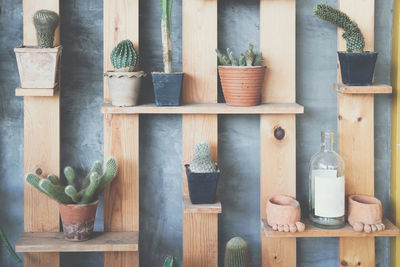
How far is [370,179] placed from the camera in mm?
2012

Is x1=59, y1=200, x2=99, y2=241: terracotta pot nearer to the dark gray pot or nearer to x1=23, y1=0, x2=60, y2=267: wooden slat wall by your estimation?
x1=23, y1=0, x2=60, y2=267: wooden slat wall

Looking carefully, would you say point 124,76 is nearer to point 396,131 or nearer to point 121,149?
point 121,149

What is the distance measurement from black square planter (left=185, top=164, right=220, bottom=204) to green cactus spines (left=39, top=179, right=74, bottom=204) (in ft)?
1.27

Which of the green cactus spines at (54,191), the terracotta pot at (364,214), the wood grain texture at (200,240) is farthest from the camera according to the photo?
the wood grain texture at (200,240)

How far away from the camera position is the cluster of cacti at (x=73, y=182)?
1.78m

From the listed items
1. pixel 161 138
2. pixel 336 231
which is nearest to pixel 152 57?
pixel 161 138

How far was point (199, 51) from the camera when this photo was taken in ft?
6.38

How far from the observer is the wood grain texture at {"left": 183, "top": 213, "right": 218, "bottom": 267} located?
6.50 ft

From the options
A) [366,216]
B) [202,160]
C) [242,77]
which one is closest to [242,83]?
[242,77]

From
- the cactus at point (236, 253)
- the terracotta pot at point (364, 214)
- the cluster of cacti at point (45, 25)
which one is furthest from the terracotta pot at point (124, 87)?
the terracotta pot at point (364, 214)

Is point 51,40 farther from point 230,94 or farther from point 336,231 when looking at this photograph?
point 336,231

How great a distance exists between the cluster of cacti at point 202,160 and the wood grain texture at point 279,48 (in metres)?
0.29

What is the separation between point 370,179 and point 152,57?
869 mm

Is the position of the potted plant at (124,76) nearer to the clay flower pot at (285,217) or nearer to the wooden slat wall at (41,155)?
the wooden slat wall at (41,155)
